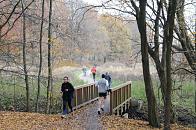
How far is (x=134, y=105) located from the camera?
24.5 metres

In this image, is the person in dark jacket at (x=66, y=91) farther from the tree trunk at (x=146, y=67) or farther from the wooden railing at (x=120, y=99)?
the tree trunk at (x=146, y=67)

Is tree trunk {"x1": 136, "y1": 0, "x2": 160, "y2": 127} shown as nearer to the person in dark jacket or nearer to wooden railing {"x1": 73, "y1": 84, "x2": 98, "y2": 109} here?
the person in dark jacket

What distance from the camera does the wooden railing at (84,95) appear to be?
1764cm

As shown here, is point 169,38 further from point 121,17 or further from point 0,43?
point 0,43

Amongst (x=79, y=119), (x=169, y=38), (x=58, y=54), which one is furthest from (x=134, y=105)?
(x=169, y=38)

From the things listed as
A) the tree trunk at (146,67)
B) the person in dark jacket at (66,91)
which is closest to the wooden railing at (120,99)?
the person in dark jacket at (66,91)

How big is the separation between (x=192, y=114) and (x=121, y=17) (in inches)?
342

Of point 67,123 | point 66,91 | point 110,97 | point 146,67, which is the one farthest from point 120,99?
point 67,123

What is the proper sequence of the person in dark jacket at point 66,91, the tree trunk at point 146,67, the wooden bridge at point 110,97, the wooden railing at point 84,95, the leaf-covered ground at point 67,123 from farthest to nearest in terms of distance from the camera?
the wooden railing at point 84,95 → the wooden bridge at point 110,97 → the person in dark jacket at point 66,91 → the tree trunk at point 146,67 → the leaf-covered ground at point 67,123

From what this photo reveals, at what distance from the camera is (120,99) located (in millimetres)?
19891

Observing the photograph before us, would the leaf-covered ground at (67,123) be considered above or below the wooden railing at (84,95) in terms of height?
below

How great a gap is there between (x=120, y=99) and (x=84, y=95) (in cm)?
219

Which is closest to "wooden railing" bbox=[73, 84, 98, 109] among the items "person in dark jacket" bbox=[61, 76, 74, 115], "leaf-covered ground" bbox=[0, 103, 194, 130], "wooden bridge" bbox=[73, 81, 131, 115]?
"wooden bridge" bbox=[73, 81, 131, 115]

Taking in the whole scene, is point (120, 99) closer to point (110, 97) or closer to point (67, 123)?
point (110, 97)
